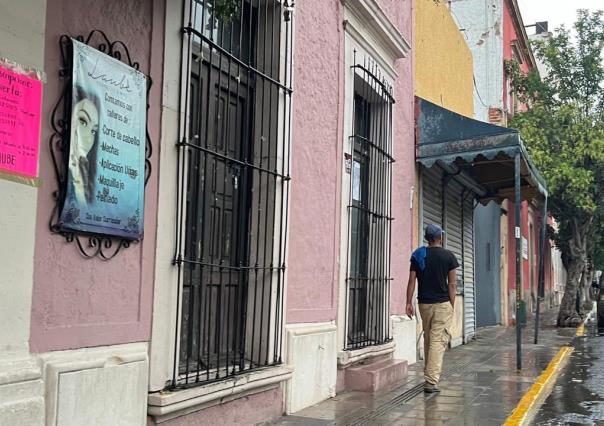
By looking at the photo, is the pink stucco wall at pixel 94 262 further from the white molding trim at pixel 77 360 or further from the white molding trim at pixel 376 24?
the white molding trim at pixel 376 24

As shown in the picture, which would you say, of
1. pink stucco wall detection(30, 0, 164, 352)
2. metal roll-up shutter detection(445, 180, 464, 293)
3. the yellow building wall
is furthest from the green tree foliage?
pink stucco wall detection(30, 0, 164, 352)

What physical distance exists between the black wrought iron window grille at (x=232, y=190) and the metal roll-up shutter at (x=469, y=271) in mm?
8078

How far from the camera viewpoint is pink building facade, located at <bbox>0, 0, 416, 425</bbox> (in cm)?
344

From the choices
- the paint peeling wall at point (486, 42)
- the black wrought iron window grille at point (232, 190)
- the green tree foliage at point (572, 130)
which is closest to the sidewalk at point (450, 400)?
the black wrought iron window grille at point (232, 190)

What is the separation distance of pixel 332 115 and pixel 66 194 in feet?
13.1

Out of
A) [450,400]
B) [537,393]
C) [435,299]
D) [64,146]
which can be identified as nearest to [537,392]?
[537,393]

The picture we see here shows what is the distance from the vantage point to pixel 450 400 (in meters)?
6.77

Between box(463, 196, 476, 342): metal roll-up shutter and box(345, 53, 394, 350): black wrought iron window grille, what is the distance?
5115 millimetres

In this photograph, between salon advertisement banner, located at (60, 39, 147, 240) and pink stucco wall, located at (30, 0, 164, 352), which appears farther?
salon advertisement banner, located at (60, 39, 147, 240)

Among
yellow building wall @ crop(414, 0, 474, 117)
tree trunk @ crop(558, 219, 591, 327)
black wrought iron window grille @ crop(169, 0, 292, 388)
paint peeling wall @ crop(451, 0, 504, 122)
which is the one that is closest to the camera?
black wrought iron window grille @ crop(169, 0, 292, 388)

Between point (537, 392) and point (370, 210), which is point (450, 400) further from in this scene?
point (370, 210)

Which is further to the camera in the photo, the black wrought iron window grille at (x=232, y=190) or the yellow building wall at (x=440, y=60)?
the yellow building wall at (x=440, y=60)

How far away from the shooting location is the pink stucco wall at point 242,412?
456 centimetres

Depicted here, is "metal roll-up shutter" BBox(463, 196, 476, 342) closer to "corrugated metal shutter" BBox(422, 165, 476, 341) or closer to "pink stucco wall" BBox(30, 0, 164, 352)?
"corrugated metal shutter" BBox(422, 165, 476, 341)
